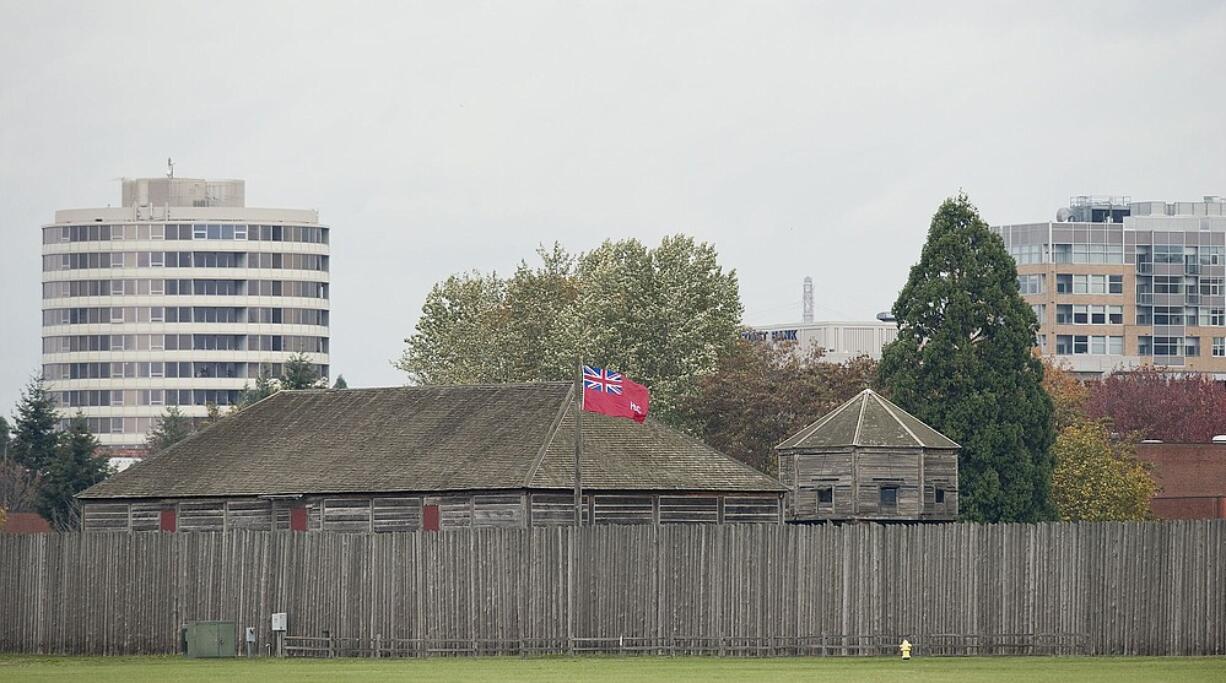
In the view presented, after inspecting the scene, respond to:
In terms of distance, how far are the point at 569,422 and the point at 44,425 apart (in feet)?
208

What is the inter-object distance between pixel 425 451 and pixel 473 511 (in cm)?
292

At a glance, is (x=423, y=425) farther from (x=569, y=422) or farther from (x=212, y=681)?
(x=212, y=681)

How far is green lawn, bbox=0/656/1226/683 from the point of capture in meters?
37.1

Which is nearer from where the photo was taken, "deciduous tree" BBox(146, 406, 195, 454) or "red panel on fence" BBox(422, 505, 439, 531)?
"red panel on fence" BBox(422, 505, 439, 531)

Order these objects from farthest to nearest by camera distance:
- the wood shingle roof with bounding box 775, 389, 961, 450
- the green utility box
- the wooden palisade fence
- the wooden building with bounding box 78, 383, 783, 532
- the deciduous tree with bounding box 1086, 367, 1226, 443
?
the deciduous tree with bounding box 1086, 367, 1226, 443 → the wood shingle roof with bounding box 775, 389, 961, 450 → the wooden building with bounding box 78, 383, 783, 532 → the green utility box → the wooden palisade fence

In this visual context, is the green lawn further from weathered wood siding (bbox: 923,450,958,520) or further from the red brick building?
the red brick building

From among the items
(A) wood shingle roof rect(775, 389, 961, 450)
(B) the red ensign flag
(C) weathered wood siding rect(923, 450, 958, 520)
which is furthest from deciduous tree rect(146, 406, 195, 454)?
(B) the red ensign flag

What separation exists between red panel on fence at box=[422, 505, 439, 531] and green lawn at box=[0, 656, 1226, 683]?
1651 centimetres

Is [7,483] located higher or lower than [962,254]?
lower

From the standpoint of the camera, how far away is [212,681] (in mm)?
38062

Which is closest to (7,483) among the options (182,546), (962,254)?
(962,254)

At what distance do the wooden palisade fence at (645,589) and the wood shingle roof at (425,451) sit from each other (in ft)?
43.2

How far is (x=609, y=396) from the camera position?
50.4 m

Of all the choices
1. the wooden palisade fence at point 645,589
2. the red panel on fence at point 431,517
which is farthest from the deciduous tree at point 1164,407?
the wooden palisade fence at point 645,589
